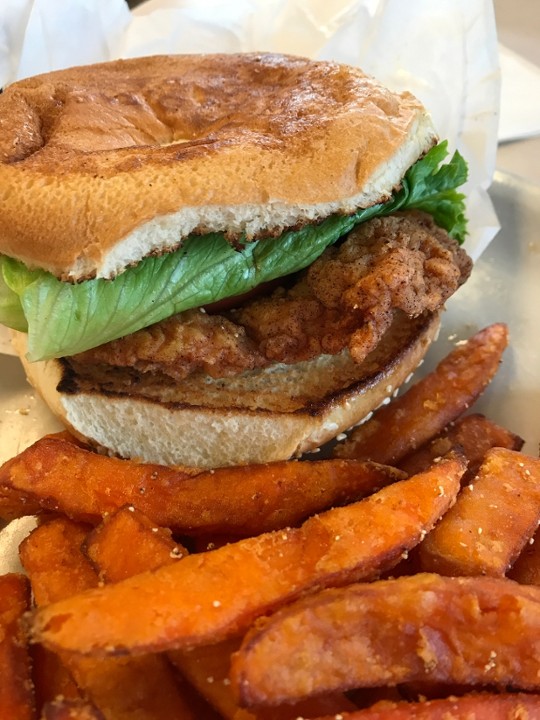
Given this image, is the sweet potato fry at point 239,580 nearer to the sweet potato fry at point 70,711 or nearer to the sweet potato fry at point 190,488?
the sweet potato fry at point 70,711

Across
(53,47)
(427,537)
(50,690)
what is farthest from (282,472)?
(53,47)

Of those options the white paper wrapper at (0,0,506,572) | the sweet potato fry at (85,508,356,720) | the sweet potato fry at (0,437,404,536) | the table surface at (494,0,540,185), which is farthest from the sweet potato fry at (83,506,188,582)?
the table surface at (494,0,540,185)

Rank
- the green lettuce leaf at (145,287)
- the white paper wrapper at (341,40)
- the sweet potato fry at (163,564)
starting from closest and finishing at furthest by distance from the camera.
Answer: the sweet potato fry at (163,564)
the green lettuce leaf at (145,287)
the white paper wrapper at (341,40)

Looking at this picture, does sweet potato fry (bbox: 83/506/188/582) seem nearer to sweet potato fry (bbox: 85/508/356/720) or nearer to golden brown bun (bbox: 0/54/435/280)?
sweet potato fry (bbox: 85/508/356/720)

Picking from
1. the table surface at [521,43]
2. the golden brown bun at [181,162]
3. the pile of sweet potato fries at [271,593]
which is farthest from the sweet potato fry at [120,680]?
the table surface at [521,43]

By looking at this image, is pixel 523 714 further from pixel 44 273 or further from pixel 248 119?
pixel 248 119
